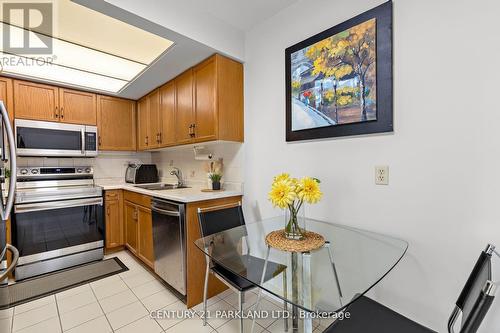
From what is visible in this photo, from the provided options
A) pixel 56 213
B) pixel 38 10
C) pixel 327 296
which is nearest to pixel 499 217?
pixel 327 296

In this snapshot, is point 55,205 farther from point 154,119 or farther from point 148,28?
point 148,28

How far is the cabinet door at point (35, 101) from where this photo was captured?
2525mm

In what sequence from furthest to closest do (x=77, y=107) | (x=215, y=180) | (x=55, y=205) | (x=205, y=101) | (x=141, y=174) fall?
(x=141, y=174) → (x=77, y=107) → (x=55, y=205) → (x=215, y=180) → (x=205, y=101)

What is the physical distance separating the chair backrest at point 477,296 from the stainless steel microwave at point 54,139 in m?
3.62

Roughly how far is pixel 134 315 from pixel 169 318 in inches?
11.3

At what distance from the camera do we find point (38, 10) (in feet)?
5.39

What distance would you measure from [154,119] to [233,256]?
237 cm

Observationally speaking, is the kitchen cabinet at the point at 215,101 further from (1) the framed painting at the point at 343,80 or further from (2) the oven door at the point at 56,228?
(2) the oven door at the point at 56,228

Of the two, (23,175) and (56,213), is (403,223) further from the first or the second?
(23,175)

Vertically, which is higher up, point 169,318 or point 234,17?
point 234,17

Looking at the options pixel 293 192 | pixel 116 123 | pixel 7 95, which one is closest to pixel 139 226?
pixel 116 123

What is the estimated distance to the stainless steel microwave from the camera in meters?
2.52

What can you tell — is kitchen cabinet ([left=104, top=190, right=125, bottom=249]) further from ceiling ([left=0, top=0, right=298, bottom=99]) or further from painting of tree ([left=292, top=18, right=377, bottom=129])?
painting of tree ([left=292, top=18, right=377, bottom=129])

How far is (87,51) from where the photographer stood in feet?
7.11
